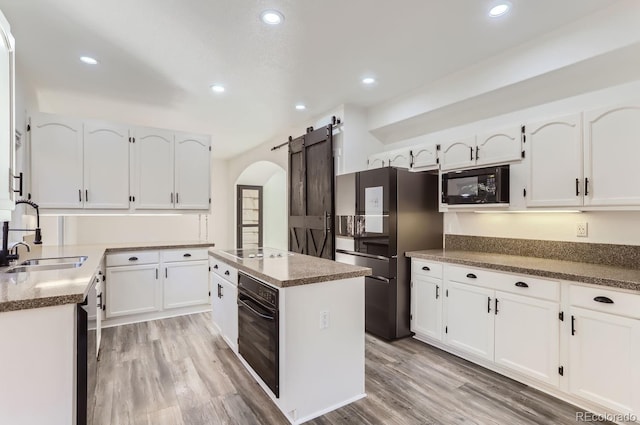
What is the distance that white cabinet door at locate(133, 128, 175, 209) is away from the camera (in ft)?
13.5

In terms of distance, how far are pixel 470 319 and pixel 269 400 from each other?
178 centimetres

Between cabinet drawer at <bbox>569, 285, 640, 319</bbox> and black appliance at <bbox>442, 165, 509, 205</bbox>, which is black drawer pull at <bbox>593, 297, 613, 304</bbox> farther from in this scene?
black appliance at <bbox>442, 165, 509, 205</bbox>

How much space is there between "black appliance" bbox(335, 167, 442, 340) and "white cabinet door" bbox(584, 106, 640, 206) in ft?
4.69

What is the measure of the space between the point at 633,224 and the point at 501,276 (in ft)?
3.27

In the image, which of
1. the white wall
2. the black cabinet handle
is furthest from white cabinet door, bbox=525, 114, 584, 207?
the white wall

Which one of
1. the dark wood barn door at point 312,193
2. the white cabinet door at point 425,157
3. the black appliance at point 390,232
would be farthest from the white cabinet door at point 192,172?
the white cabinet door at point 425,157

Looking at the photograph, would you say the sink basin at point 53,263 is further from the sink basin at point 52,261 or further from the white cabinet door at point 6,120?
the white cabinet door at point 6,120

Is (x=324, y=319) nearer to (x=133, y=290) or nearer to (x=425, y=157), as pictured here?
(x=425, y=157)

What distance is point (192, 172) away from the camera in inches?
175

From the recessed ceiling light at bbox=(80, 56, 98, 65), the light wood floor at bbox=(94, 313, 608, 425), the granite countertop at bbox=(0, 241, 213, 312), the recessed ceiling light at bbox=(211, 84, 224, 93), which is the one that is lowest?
the light wood floor at bbox=(94, 313, 608, 425)

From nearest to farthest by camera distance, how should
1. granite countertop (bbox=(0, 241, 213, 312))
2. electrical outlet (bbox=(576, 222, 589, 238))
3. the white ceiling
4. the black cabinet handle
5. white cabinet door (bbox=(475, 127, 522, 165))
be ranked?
granite countertop (bbox=(0, 241, 213, 312))
the white ceiling
the black cabinet handle
electrical outlet (bbox=(576, 222, 589, 238))
white cabinet door (bbox=(475, 127, 522, 165))

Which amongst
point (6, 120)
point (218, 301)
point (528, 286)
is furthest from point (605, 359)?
point (6, 120)

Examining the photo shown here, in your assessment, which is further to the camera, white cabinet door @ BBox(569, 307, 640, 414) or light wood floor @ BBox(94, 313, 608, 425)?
light wood floor @ BBox(94, 313, 608, 425)

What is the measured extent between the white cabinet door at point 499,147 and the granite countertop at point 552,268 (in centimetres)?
87
